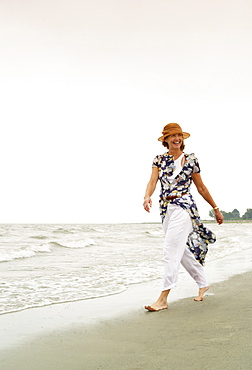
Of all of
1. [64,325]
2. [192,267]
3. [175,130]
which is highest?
[175,130]

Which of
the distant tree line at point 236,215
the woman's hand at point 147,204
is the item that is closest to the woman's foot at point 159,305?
the woman's hand at point 147,204

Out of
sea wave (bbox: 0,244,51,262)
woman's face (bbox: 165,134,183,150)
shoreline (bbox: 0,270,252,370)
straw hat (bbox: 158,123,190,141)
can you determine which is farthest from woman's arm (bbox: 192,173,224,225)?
sea wave (bbox: 0,244,51,262)

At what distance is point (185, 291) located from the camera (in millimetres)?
Answer: 5555

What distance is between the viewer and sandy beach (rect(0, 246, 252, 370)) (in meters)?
2.58

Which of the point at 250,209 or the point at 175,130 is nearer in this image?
the point at 175,130

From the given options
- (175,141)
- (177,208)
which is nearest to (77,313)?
(177,208)

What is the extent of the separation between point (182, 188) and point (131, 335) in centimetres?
187

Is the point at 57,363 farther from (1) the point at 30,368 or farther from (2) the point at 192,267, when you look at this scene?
(2) the point at 192,267

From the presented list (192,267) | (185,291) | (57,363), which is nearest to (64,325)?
(57,363)

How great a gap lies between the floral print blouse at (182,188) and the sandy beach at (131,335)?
30.9 inches

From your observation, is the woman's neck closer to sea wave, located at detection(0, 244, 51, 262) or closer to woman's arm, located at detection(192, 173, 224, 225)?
woman's arm, located at detection(192, 173, 224, 225)

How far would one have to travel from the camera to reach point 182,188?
15.3 feet

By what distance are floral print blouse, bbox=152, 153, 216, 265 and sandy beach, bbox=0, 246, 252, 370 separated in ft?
2.58

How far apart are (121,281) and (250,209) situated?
187 meters
